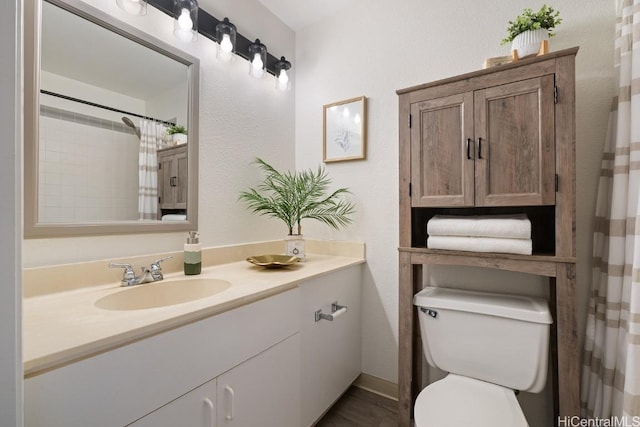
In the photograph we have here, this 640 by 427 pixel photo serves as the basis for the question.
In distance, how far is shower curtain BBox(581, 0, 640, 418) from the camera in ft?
2.94

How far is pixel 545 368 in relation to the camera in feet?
3.52

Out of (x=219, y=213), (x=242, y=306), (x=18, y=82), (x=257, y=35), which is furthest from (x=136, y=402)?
(x=257, y=35)

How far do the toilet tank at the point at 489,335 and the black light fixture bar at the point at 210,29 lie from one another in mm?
1652

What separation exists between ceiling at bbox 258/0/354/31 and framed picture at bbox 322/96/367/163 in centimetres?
62

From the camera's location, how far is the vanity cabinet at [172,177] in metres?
1.32

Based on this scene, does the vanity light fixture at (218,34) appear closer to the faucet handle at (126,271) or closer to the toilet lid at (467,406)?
the faucet handle at (126,271)

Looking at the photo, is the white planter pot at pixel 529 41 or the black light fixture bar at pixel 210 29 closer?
the white planter pot at pixel 529 41

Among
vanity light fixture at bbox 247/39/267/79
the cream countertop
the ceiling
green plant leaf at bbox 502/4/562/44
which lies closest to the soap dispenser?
the cream countertop

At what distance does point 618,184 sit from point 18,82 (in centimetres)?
169

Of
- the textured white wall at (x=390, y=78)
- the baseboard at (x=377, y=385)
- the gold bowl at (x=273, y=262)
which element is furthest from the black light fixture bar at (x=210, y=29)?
the baseboard at (x=377, y=385)

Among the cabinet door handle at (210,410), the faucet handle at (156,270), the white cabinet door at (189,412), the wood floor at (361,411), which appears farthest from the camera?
the wood floor at (361,411)

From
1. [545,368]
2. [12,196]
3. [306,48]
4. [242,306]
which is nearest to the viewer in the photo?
[12,196]

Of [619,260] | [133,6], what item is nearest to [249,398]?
[619,260]

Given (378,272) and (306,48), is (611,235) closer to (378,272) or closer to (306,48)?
(378,272)
